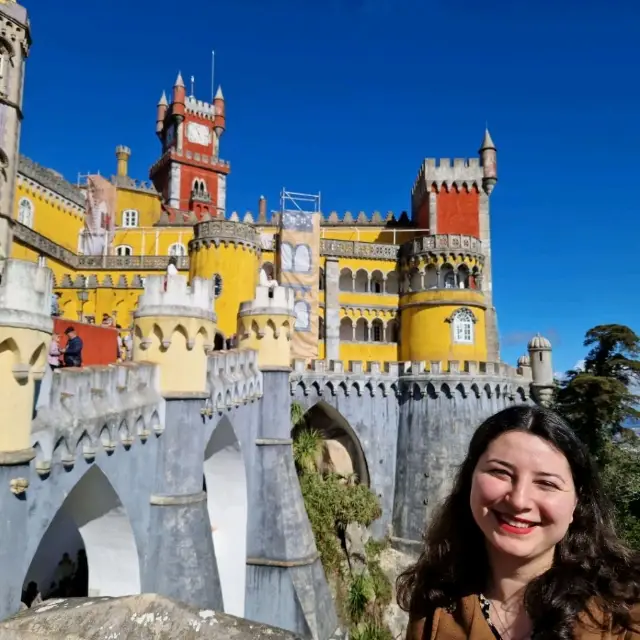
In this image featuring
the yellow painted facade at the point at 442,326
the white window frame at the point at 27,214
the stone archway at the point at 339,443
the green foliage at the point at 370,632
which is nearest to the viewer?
the green foliage at the point at 370,632

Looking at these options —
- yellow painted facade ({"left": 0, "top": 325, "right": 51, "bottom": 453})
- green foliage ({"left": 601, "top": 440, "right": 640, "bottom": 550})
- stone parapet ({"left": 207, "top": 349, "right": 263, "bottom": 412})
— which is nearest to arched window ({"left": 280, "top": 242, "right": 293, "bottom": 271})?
stone parapet ({"left": 207, "top": 349, "right": 263, "bottom": 412})

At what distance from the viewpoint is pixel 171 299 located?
10641mm

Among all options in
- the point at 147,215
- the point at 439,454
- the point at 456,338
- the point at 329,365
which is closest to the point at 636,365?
the point at 456,338

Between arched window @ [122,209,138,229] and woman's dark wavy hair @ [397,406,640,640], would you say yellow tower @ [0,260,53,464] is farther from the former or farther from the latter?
arched window @ [122,209,138,229]

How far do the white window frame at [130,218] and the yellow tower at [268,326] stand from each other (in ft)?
110

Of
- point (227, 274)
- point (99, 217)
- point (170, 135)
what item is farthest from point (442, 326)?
point (170, 135)

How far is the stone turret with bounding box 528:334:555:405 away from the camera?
32.5m

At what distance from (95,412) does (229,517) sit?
8740 millimetres

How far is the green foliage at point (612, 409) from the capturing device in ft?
92.3

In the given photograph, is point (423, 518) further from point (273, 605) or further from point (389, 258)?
point (389, 258)

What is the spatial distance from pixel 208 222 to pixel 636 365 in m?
25.5

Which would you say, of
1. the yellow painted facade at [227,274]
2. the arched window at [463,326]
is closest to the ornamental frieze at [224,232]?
the yellow painted facade at [227,274]

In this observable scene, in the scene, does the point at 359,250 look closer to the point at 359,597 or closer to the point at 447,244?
the point at 447,244

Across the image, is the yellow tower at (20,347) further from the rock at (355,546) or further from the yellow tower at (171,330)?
the rock at (355,546)
